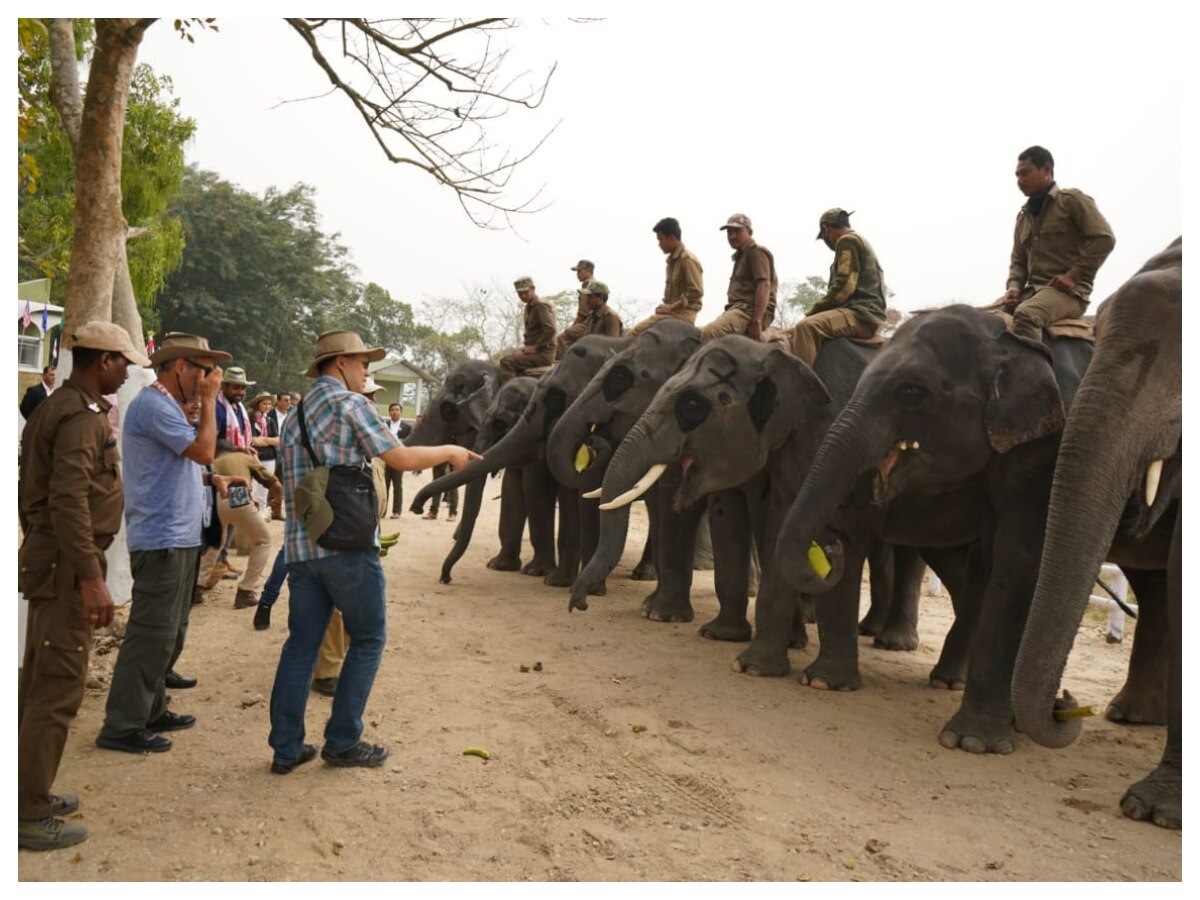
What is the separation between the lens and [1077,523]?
16.3 feet

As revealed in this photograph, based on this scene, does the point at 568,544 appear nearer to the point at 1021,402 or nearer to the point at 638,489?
the point at 638,489

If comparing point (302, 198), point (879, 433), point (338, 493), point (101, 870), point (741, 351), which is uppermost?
point (302, 198)

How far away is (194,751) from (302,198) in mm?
45432

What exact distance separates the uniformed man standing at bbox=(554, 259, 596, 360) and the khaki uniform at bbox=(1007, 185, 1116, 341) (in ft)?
20.5

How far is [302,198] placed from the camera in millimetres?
47500

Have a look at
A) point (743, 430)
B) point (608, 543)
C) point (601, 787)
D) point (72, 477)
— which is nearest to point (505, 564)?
point (608, 543)

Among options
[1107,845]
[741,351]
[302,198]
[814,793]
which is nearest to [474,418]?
[741,351]

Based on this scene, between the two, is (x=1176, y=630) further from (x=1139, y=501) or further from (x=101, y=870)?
(x=101, y=870)

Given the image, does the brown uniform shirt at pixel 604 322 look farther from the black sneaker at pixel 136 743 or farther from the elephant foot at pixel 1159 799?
the elephant foot at pixel 1159 799

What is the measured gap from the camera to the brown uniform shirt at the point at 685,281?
37.7 ft

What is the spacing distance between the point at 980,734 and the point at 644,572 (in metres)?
6.61

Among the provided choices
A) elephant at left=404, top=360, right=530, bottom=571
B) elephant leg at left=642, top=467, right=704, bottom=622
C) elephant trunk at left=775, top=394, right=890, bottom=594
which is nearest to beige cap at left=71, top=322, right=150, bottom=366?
elephant trunk at left=775, top=394, right=890, bottom=594

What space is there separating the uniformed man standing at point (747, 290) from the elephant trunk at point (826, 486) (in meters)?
3.44

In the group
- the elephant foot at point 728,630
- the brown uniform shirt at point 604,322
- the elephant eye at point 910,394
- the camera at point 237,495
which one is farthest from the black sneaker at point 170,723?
the brown uniform shirt at point 604,322
